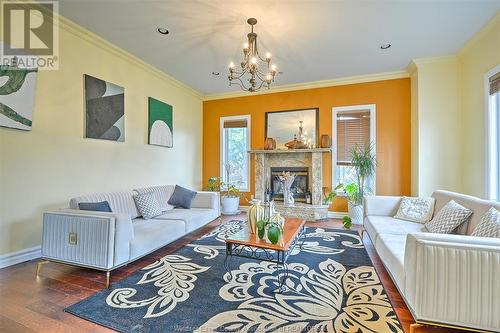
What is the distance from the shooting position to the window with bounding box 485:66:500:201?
10.3 ft

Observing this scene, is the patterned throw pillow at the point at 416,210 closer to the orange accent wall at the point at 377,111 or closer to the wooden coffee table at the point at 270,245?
the wooden coffee table at the point at 270,245

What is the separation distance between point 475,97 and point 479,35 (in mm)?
880

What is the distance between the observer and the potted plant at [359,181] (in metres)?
4.62

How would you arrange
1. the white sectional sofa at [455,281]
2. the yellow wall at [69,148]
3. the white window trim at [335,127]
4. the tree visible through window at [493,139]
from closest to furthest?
the white sectional sofa at [455,281] → the yellow wall at [69,148] → the tree visible through window at [493,139] → the white window trim at [335,127]

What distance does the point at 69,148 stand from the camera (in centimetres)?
316

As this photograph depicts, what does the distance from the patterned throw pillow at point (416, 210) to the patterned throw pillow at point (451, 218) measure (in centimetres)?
63

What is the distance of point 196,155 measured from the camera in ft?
20.1

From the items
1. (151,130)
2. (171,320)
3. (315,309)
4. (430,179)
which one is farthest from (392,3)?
(151,130)

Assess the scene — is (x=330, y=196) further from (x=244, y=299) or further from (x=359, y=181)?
(x=244, y=299)

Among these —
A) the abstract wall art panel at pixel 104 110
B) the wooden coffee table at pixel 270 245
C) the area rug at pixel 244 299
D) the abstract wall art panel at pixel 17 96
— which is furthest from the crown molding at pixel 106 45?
the wooden coffee table at pixel 270 245

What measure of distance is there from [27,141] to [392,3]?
4641mm

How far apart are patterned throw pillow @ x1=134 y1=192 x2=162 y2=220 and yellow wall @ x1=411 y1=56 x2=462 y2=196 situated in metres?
4.58

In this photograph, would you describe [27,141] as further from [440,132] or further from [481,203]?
[440,132]

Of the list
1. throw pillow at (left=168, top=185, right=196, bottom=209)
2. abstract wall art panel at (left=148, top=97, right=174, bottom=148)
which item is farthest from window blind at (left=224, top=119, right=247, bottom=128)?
throw pillow at (left=168, top=185, right=196, bottom=209)
